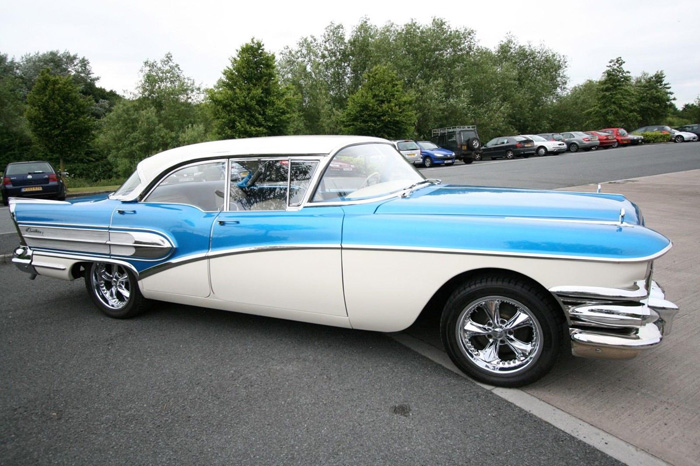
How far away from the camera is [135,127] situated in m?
40.0

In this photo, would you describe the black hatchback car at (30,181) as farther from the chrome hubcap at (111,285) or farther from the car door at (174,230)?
the car door at (174,230)

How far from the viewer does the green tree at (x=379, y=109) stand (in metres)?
32.3

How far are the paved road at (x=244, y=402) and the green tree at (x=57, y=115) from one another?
27.0 metres

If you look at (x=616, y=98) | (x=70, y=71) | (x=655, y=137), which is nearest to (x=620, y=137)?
(x=655, y=137)

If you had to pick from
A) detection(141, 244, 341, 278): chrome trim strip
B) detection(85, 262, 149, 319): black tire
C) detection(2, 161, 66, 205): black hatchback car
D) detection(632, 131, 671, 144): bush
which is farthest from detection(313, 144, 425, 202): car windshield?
detection(632, 131, 671, 144): bush

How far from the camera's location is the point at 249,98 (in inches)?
976

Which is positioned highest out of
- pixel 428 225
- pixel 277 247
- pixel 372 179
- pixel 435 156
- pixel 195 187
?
pixel 435 156

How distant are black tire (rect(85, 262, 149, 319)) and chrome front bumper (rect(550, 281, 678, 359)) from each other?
3587mm

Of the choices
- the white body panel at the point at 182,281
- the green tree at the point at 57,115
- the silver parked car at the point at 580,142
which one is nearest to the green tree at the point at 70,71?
the green tree at the point at 57,115

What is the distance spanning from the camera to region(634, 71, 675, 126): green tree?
51.0 meters

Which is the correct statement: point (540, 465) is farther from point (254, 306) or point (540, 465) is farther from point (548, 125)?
point (548, 125)

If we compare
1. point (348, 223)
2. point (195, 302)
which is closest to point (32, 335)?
point (195, 302)

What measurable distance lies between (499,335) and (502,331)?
1.4 inches

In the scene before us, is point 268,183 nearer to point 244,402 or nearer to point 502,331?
point 244,402
